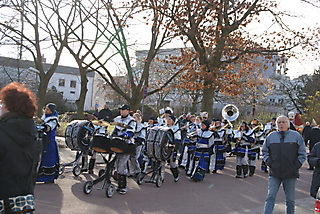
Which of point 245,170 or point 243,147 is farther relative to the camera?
point 243,147

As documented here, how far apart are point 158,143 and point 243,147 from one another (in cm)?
447

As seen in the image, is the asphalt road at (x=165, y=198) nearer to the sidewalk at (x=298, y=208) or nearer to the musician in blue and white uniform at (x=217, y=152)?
the sidewalk at (x=298, y=208)

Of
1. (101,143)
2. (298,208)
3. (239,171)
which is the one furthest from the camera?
(239,171)

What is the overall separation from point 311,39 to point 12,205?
17403mm

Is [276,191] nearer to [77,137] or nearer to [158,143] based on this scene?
[158,143]

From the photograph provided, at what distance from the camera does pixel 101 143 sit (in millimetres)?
7320

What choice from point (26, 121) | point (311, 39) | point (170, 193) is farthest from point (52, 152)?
point (311, 39)

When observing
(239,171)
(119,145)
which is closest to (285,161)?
(119,145)

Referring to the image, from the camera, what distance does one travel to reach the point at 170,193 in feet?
27.9

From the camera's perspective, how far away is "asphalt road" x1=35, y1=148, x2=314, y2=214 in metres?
6.74

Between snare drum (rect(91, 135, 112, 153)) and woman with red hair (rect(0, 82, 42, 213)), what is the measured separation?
13.0 feet

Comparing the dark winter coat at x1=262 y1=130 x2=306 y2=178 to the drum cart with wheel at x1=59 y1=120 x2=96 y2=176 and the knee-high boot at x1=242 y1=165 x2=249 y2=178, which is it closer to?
the drum cart with wheel at x1=59 y1=120 x2=96 y2=176

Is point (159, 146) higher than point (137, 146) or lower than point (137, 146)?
higher

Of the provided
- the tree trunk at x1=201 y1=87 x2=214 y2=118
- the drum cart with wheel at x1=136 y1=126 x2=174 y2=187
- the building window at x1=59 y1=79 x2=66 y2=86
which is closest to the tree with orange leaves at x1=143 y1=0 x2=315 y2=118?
the tree trunk at x1=201 y1=87 x2=214 y2=118
